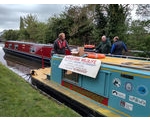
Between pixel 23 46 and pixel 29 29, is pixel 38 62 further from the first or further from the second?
pixel 29 29

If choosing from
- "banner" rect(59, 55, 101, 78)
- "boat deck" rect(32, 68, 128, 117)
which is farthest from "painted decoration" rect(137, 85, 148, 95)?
"banner" rect(59, 55, 101, 78)

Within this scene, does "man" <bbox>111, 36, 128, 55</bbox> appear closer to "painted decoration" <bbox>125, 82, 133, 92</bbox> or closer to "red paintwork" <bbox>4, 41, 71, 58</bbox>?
"painted decoration" <bbox>125, 82, 133, 92</bbox>

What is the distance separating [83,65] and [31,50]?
1116cm

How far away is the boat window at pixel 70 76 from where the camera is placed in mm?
5137

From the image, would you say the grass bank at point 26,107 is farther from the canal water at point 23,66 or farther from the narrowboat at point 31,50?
the narrowboat at point 31,50

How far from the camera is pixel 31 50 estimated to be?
1528 cm

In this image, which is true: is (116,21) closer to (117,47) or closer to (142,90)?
(117,47)

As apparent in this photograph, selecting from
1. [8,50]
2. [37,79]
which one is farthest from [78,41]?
[37,79]

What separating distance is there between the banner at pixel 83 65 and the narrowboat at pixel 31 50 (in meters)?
6.46

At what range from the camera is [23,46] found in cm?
1672

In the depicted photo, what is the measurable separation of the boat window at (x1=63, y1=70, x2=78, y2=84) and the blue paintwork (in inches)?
19.5

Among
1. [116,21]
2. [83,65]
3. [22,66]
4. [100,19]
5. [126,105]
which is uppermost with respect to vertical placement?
[100,19]

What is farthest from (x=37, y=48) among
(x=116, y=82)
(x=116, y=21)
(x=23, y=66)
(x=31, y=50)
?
(x=116, y=82)

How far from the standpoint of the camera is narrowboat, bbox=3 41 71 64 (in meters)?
13.0
